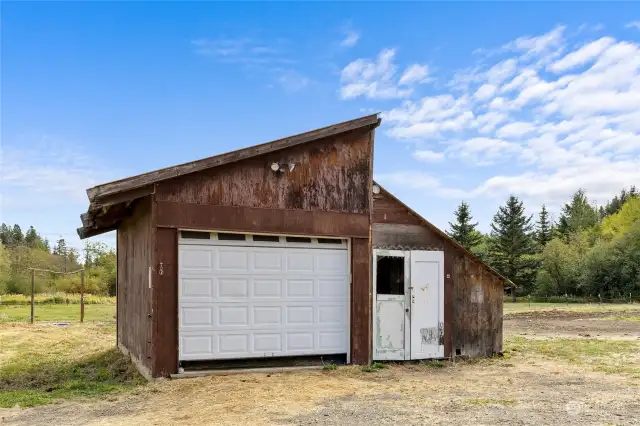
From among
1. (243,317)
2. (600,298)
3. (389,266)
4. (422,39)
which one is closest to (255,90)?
(422,39)

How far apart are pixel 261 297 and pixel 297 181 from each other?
7.71 feet

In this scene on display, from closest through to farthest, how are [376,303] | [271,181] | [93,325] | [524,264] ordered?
[271,181], [376,303], [93,325], [524,264]

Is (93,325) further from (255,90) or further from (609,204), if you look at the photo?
(609,204)

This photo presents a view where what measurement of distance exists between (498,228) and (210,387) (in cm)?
5390

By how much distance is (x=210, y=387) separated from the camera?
8.54 metres

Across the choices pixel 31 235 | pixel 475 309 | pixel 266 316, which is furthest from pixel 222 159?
pixel 31 235

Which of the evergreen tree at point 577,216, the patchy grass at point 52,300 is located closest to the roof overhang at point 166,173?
the patchy grass at point 52,300

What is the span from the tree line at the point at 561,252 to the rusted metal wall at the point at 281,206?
1668 inches

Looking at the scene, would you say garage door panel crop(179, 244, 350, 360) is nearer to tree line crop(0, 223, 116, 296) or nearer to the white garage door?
the white garage door

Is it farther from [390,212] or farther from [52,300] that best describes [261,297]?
[52,300]

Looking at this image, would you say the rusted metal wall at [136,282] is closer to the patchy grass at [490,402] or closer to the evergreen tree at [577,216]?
the patchy grass at [490,402]

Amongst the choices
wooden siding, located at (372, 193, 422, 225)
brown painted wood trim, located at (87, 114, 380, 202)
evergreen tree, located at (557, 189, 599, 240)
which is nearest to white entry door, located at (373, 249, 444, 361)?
wooden siding, located at (372, 193, 422, 225)

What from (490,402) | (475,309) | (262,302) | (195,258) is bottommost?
(490,402)

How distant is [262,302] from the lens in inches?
394
